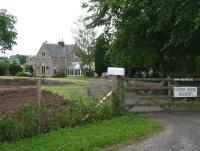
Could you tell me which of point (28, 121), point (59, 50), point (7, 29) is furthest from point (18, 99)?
point (59, 50)

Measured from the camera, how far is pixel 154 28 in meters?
22.7

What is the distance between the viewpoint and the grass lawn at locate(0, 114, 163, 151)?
36.6ft

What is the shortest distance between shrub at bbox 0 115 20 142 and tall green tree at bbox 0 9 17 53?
39.0 m

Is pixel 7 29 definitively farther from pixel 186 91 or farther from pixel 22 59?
pixel 22 59

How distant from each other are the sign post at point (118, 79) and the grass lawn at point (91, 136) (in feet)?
6.29

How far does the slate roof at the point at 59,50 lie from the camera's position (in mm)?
119062

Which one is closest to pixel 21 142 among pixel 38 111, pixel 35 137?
pixel 35 137

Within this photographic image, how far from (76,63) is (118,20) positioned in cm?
9408

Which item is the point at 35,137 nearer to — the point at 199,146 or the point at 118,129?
the point at 118,129

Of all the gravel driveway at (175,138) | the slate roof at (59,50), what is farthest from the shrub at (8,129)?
the slate roof at (59,50)

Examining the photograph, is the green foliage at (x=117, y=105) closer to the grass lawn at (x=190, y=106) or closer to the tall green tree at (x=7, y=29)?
the grass lawn at (x=190, y=106)

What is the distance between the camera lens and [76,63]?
122 metres

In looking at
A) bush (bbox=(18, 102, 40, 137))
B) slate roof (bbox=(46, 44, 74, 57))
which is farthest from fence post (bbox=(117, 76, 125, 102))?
slate roof (bbox=(46, 44, 74, 57))

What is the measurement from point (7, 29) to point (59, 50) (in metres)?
70.8
